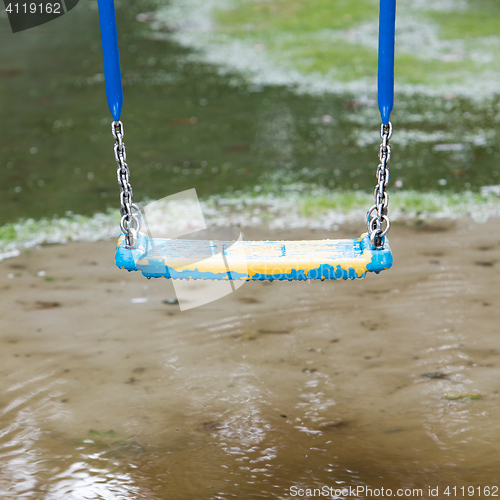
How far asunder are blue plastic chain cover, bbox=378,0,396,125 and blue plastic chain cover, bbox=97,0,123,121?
0.89 meters

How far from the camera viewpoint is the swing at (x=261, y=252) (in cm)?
226

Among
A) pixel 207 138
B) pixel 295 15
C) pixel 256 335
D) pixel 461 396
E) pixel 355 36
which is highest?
pixel 295 15

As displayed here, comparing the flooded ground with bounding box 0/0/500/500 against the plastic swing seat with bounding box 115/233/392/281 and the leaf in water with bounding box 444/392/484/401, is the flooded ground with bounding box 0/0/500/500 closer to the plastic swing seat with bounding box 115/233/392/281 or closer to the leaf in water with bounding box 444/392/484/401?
the leaf in water with bounding box 444/392/484/401

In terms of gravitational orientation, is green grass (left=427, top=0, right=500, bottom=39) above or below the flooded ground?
above

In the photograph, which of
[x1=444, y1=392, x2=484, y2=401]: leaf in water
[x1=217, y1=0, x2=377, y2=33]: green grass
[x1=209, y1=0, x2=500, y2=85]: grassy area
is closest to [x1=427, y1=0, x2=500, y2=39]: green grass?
[x1=209, y1=0, x2=500, y2=85]: grassy area

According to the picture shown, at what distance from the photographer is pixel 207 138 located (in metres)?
5.81

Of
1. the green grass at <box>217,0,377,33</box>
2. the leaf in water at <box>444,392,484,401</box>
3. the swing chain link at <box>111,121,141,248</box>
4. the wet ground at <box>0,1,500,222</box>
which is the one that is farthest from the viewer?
the green grass at <box>217,0,377,33</box>

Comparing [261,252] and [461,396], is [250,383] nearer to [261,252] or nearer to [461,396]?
[261,252]

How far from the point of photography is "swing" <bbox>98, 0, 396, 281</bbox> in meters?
2.26

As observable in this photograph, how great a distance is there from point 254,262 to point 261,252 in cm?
13

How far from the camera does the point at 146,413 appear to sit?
2.53 metres

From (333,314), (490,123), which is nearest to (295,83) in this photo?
(490,123)

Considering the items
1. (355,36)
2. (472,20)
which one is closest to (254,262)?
(355,36)

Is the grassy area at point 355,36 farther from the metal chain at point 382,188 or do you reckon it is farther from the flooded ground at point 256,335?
the metal chain at point 382,188
